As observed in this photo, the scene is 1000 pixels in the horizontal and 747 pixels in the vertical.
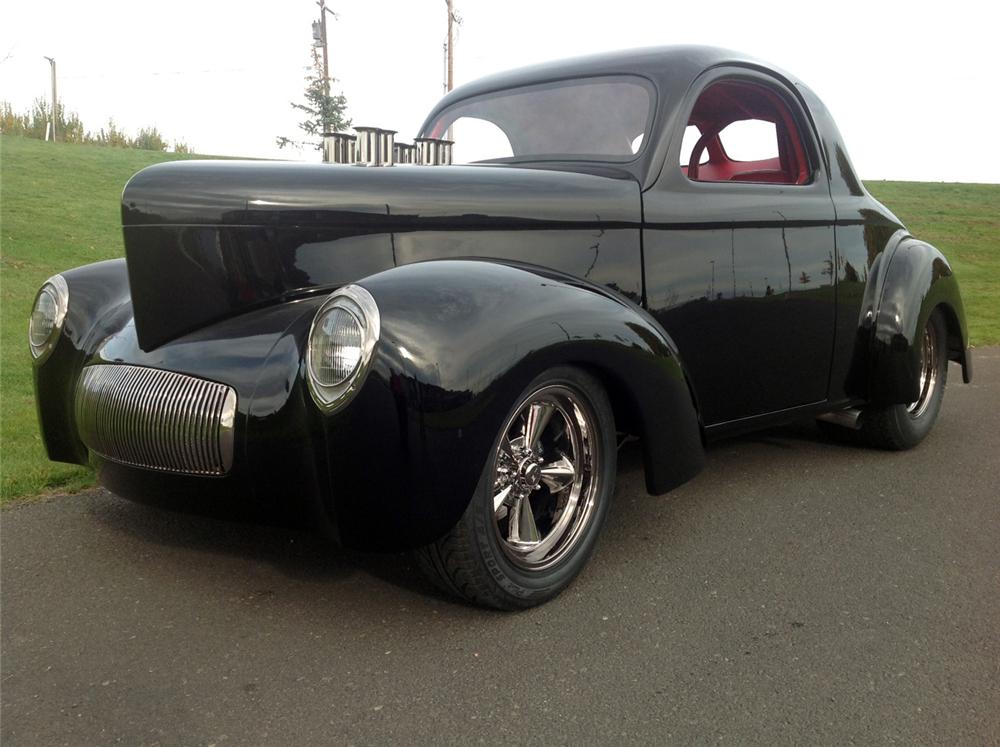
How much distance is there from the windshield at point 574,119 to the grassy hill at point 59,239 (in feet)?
7.66

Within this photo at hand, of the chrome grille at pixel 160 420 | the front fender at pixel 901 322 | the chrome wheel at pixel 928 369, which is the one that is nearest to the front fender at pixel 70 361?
the chrome grille at pixel 160 420

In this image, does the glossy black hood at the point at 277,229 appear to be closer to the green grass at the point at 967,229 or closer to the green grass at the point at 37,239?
the green grass at the point at 37,239

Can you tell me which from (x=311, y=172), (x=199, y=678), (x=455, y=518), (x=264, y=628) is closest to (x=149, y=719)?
(x=199, y=678)

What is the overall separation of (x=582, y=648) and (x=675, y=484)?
2.61 ft

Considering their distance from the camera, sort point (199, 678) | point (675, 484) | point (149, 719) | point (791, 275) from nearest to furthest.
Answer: point (149, 719) < point (199, 678) < point (675, 484) < point (791, 275)

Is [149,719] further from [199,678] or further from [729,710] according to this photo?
[729,710]

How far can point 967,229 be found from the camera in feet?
70.3

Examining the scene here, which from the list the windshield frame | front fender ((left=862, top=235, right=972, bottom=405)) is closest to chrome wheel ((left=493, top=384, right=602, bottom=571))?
the windshield frame

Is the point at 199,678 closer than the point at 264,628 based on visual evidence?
Yes

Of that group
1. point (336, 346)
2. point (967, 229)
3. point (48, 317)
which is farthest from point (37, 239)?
point (967, 229)

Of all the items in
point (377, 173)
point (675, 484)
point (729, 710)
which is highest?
point (377, 173)

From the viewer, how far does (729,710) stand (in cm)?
225

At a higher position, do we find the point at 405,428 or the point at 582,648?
the point at 405,428

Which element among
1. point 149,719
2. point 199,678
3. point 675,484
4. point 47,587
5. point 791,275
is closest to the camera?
point 149,719
